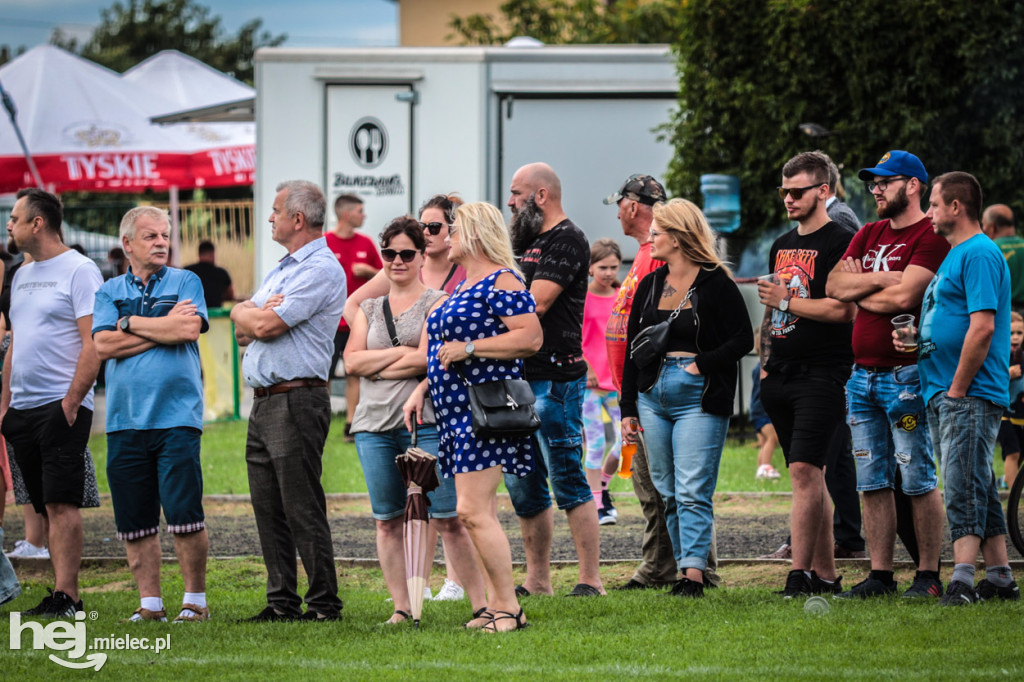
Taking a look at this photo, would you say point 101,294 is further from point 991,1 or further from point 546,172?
point 991,1

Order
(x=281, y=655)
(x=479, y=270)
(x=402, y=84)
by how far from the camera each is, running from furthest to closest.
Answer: (x=402, y=84), (x=479, y=270), (x=281, y=655)

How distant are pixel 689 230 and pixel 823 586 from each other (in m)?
1.99

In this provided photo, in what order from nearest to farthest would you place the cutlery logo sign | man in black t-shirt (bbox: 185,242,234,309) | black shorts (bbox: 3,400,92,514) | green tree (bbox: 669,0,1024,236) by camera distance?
black shorts (bbox: 3,400,92,514) < green tree (bbox: 669,0,1024,236) < the cutlery logo sign < man in black t-shirt (bbox: 185,242,234,309)

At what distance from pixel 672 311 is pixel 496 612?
185cm

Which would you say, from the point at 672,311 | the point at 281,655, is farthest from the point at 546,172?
the point at 281,655

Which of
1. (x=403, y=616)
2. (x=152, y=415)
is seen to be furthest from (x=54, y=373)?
(x=403, y=616)

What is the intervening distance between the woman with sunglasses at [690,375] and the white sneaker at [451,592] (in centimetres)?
131

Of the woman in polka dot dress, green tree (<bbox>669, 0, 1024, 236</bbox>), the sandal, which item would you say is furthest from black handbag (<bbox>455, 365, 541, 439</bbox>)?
green tree (<bbox>669, 0, 1024, 236</bbox>)

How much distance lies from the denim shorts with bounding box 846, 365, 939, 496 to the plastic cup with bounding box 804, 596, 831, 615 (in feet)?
2.25

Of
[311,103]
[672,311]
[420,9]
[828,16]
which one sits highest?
[420,9]

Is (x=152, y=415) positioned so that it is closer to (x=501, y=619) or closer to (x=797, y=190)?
(x=501, y=619)

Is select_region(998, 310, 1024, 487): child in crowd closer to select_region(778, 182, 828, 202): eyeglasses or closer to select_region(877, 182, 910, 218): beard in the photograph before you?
select_region(877, 182, 910, 218): beard

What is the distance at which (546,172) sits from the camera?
7.29 meters

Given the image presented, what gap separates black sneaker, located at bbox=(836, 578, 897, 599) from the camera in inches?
257
